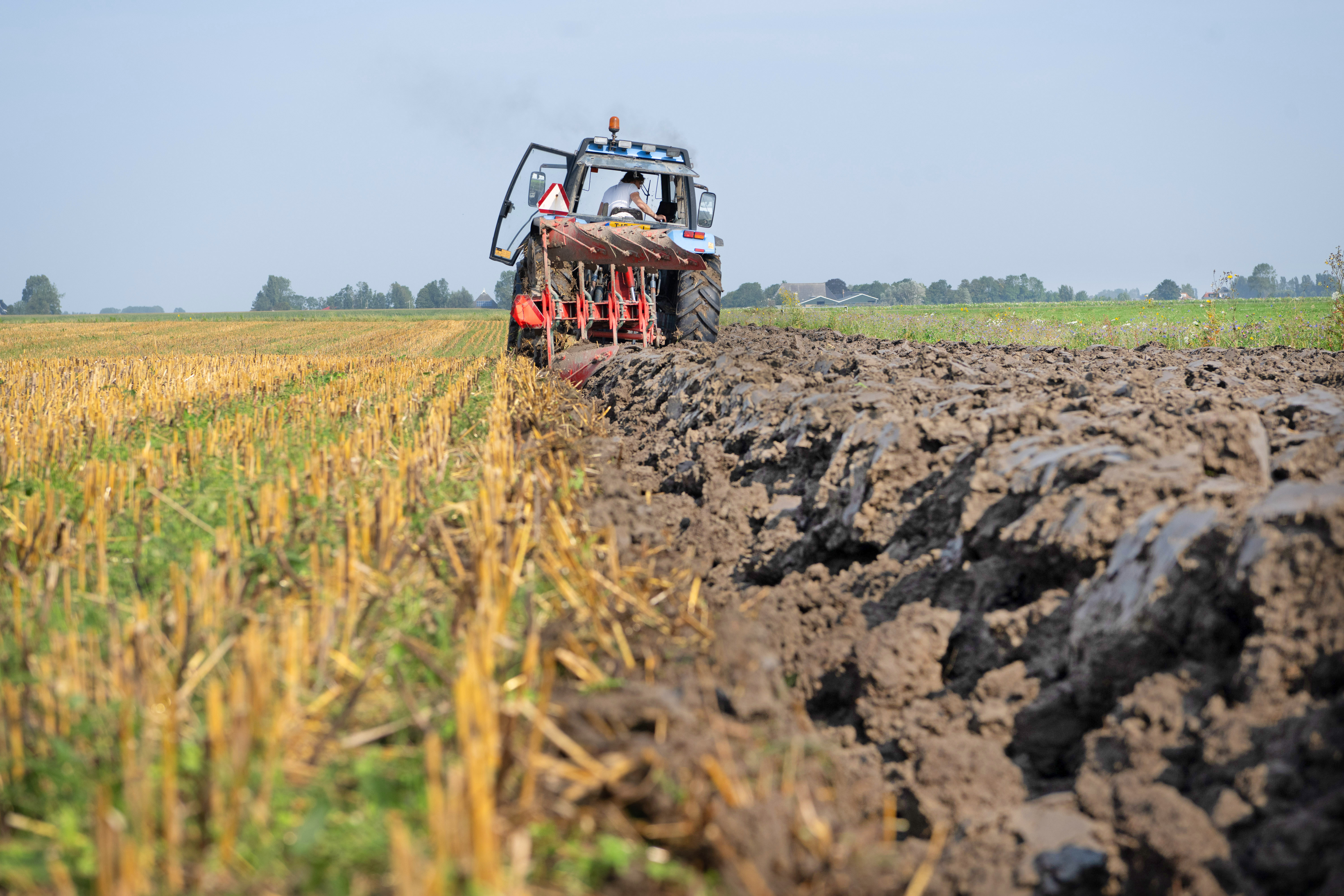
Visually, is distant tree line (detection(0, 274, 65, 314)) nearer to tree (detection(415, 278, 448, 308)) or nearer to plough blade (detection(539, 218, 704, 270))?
tree (detection(415, 278, 448, 308))

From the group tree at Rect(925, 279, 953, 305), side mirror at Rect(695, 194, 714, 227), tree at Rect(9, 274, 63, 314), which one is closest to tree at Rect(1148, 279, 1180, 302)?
tree at Rect(925, 279, 953, 305)

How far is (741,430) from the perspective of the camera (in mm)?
5324

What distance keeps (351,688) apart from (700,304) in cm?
837

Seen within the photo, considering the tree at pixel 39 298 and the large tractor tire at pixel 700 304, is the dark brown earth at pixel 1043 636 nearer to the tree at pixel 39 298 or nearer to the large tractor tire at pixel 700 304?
the large tractor tire at pixel 700 304

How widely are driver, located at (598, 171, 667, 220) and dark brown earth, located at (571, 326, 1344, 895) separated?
639 cm

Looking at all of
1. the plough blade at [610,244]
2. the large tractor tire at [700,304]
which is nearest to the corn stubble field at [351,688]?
the plough blade at [610,244]

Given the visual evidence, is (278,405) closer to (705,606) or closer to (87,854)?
(705,606)

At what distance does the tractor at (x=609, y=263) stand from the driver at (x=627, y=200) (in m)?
0.03

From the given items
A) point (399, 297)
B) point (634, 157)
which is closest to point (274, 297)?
point (399, 297)

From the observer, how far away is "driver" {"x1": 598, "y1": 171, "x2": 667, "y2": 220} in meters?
10.4

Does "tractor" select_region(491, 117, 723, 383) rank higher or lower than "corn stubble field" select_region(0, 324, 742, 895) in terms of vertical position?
higher

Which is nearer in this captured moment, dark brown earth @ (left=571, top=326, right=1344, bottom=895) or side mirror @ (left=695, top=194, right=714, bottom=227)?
dark brown earth @ (left=571, top=326, right=1344, bottom=895)

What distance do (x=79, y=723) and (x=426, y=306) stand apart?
106309mm

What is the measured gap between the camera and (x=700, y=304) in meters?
10.4
